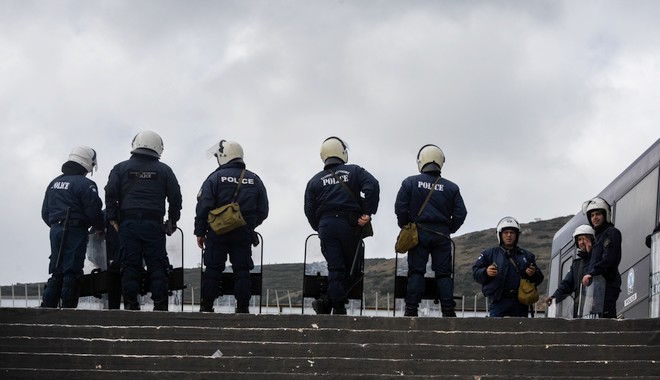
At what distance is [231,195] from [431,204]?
2.20 metres

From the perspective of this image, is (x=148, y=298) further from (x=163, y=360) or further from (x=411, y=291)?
(x=163, y=360)

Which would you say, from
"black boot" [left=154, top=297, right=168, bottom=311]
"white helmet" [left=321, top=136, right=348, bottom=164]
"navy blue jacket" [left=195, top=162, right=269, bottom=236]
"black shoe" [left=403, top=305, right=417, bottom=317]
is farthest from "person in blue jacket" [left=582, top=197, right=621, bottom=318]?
"black boot" [left=154, top=297, right=168, bottom=311]

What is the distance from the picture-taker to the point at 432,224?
1473cm

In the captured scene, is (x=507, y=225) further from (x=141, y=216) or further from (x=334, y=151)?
(x=141, y=216)

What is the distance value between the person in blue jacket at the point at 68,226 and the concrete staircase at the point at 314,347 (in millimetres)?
2332

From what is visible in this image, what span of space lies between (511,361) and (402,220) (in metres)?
3.45

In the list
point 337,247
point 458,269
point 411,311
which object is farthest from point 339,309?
point 458,269

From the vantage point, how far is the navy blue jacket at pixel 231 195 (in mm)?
14867

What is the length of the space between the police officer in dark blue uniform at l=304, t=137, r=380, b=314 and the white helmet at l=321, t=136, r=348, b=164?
13 cm

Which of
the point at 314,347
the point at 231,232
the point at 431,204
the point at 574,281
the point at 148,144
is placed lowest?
the point at 314,347

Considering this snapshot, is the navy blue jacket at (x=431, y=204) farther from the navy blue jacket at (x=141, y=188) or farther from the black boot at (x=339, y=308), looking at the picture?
the navy blue jacket at (x=141, y=188)

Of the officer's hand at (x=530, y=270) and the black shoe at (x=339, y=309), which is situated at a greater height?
the officer's hand at (x=530, y=270)

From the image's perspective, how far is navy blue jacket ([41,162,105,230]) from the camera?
15.0 metres

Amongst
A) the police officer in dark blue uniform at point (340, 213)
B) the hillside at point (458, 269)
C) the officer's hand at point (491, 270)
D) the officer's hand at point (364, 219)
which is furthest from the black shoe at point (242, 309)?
the hillside at point (458, 269)
